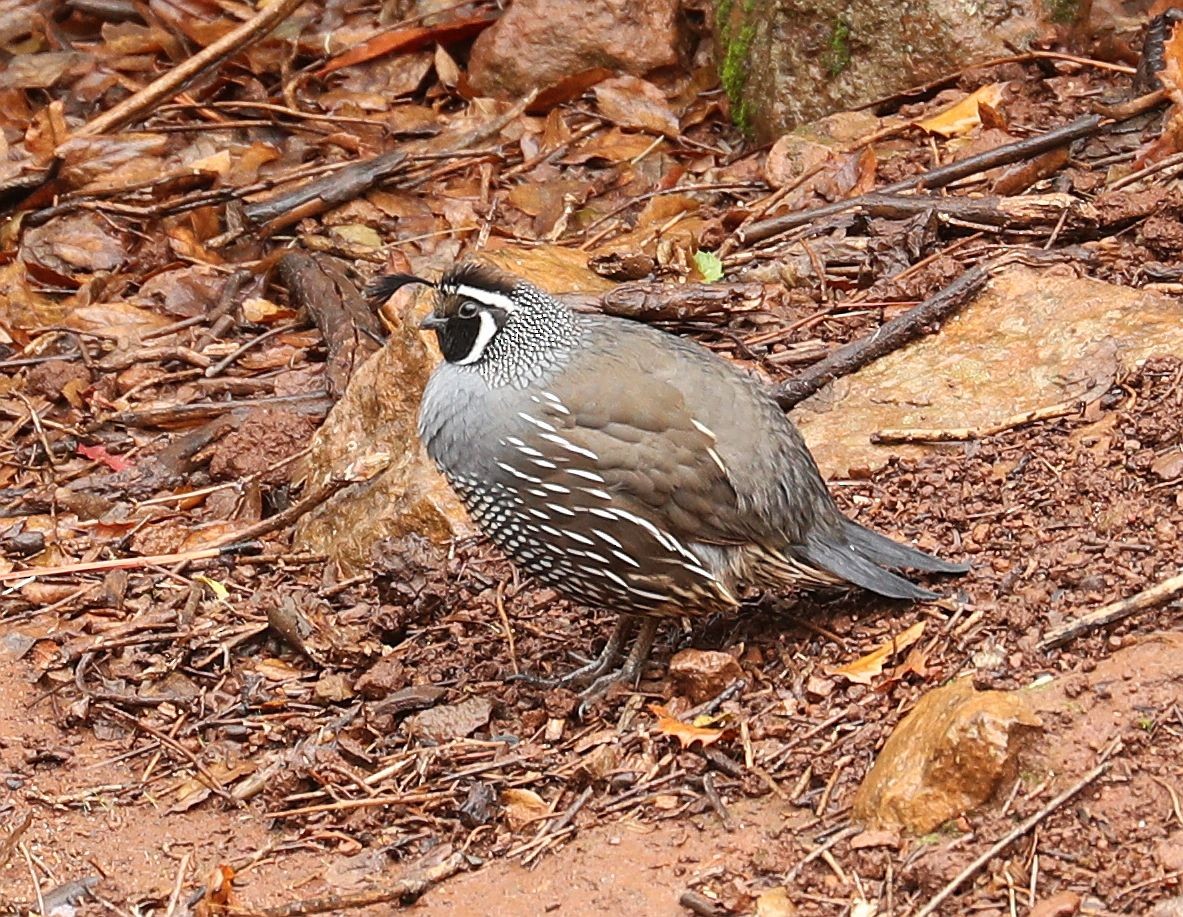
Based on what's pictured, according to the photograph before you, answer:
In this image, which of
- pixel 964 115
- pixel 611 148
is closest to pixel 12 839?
pixel 964 115

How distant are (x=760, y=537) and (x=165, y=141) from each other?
21.4 ft

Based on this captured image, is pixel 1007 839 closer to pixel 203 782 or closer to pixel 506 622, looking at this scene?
pixel 506 622

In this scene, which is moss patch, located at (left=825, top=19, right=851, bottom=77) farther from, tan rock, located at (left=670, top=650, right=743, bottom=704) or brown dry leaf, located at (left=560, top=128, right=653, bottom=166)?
Result: tan rock, located at (left=670, top=650, right=743, bottom=704)

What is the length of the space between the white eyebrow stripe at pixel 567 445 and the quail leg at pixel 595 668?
2.72 ft

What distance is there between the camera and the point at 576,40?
1080cm

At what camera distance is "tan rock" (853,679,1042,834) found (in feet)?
15.1

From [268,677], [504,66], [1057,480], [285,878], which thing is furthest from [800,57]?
[285,878]

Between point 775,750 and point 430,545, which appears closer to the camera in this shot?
point 775,750

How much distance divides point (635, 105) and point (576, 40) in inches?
23.6

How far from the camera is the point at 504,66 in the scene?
10961 mm

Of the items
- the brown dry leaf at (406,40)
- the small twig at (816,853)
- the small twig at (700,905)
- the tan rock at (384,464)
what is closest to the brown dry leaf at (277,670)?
the tan rock at (384,464)

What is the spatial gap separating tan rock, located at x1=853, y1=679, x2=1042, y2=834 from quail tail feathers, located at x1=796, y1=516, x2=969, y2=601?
982 millimetres

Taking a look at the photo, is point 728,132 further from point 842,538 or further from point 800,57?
point 842,538

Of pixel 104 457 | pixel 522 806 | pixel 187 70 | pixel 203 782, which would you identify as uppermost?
pixel 187 70
